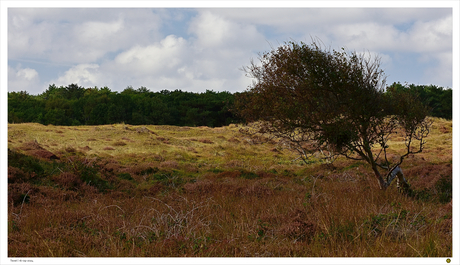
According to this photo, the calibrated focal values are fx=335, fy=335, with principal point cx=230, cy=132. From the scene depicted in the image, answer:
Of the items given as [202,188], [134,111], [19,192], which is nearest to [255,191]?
[202,188]

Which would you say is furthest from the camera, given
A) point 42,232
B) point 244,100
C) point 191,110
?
point 191,110

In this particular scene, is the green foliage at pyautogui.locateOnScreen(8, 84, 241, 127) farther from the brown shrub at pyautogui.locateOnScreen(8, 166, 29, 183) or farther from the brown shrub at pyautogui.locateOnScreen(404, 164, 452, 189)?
the brown shrub at pyautogui.locateOnScreen(8, 166, 29, 183)

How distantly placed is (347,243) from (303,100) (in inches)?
240

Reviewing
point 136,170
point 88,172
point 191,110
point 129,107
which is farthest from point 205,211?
point 129,107

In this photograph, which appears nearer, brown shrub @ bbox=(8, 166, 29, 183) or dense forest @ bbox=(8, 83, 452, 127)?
brown shrub @ bbox=(8, 166, 29, 183)

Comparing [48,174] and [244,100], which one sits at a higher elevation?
[244,100]

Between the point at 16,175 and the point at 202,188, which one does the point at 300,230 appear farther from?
the point at 16,175

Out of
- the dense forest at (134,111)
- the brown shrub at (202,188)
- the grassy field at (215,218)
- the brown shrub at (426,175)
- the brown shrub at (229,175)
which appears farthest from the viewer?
the dense forest at (134,111)

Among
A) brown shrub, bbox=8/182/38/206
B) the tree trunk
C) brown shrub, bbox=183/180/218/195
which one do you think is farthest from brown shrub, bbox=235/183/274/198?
brown shrub, bbox=8/182/38/206

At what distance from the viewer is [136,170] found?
723 inches

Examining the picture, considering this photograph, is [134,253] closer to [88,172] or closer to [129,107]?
[88,172]

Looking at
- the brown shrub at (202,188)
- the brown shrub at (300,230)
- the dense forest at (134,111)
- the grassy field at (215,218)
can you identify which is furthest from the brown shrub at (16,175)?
the dense forest at (134,111)

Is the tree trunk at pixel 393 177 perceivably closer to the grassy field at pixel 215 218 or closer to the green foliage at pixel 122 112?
the grassy field at pixel 215 218

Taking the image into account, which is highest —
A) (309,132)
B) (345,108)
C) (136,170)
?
(345,108)
